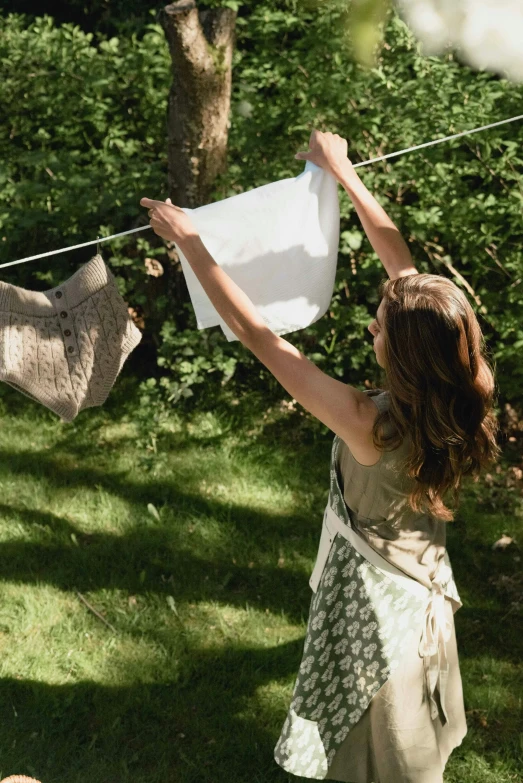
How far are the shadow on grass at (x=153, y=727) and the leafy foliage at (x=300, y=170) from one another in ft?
5.44

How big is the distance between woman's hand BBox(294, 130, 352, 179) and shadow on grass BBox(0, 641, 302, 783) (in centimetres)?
171

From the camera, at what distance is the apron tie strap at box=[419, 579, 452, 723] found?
2102 mm

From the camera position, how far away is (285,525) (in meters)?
3.57

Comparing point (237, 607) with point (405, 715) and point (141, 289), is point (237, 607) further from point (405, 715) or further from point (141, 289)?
point (141, 289)

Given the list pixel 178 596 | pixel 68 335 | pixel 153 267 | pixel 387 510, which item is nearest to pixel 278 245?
pixel 68 335

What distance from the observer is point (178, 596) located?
319 cm

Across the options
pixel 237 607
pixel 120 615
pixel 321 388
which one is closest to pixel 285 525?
pixel 237 607

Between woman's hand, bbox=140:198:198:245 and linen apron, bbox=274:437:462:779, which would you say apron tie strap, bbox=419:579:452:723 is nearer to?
linen apron, bbox=274:437:462:779

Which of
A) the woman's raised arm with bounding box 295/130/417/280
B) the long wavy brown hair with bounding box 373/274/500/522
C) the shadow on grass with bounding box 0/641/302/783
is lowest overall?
the shadow on grass with bounding box 0/641/302/783

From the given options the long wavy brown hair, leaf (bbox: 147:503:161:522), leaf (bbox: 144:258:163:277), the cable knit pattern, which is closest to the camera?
the long wavy brown hair

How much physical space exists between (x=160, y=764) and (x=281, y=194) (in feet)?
5.87

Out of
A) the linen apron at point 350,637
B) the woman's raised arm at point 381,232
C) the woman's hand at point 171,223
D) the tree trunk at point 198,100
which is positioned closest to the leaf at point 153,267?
the tree trunk at point 198,100

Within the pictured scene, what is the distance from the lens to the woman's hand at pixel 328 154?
7.57 feet

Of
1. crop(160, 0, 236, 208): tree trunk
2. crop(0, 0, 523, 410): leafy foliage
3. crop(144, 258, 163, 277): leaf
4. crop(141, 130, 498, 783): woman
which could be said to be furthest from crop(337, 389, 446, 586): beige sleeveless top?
crop(160, 0, 236, 208): tree trunk
